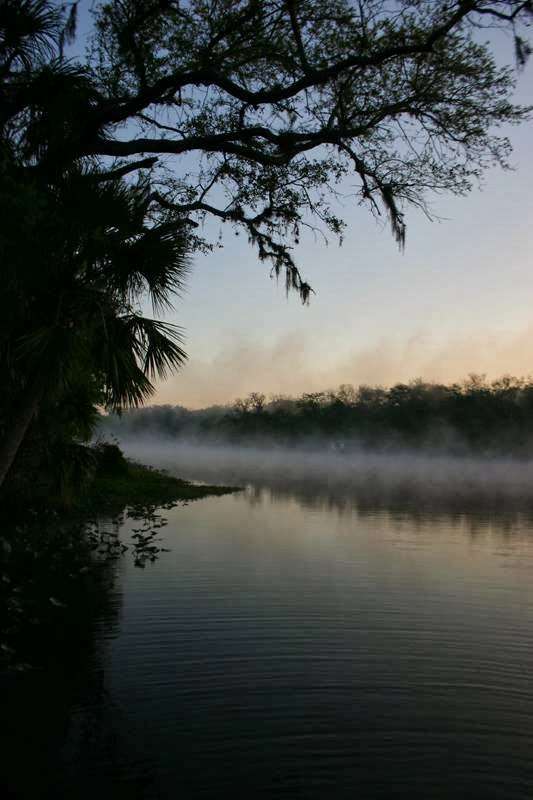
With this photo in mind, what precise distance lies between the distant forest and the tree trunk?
75858 millimetres

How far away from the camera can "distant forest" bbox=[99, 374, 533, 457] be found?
103500mm

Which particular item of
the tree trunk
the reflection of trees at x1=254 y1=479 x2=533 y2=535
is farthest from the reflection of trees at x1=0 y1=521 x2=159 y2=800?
the reflection of trees at x1=254 y1=479 x2=533 y2=535

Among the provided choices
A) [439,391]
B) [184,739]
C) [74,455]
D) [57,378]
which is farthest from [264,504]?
[439,391]

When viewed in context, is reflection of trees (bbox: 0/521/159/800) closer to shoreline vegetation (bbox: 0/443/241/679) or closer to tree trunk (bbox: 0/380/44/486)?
shoreline vegetation (bbox: 0/443/241/679)

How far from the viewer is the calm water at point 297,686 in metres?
6.21

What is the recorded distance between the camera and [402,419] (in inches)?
4734

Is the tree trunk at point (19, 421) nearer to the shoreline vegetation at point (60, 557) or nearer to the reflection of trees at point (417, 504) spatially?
the shoreline vegetation at point (60, 557)

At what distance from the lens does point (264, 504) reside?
31.5 metres

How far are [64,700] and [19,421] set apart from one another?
3.68m

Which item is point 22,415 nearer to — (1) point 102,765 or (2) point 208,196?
(1) point 102,765

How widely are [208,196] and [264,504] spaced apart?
17.1 meters

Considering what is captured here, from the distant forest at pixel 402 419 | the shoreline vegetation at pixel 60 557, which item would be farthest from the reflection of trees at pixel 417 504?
the distant forest at pixel 402 419

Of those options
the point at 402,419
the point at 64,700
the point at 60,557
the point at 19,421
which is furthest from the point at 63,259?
the point at 402,419

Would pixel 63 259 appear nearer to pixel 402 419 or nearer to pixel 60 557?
pixel 60 557
